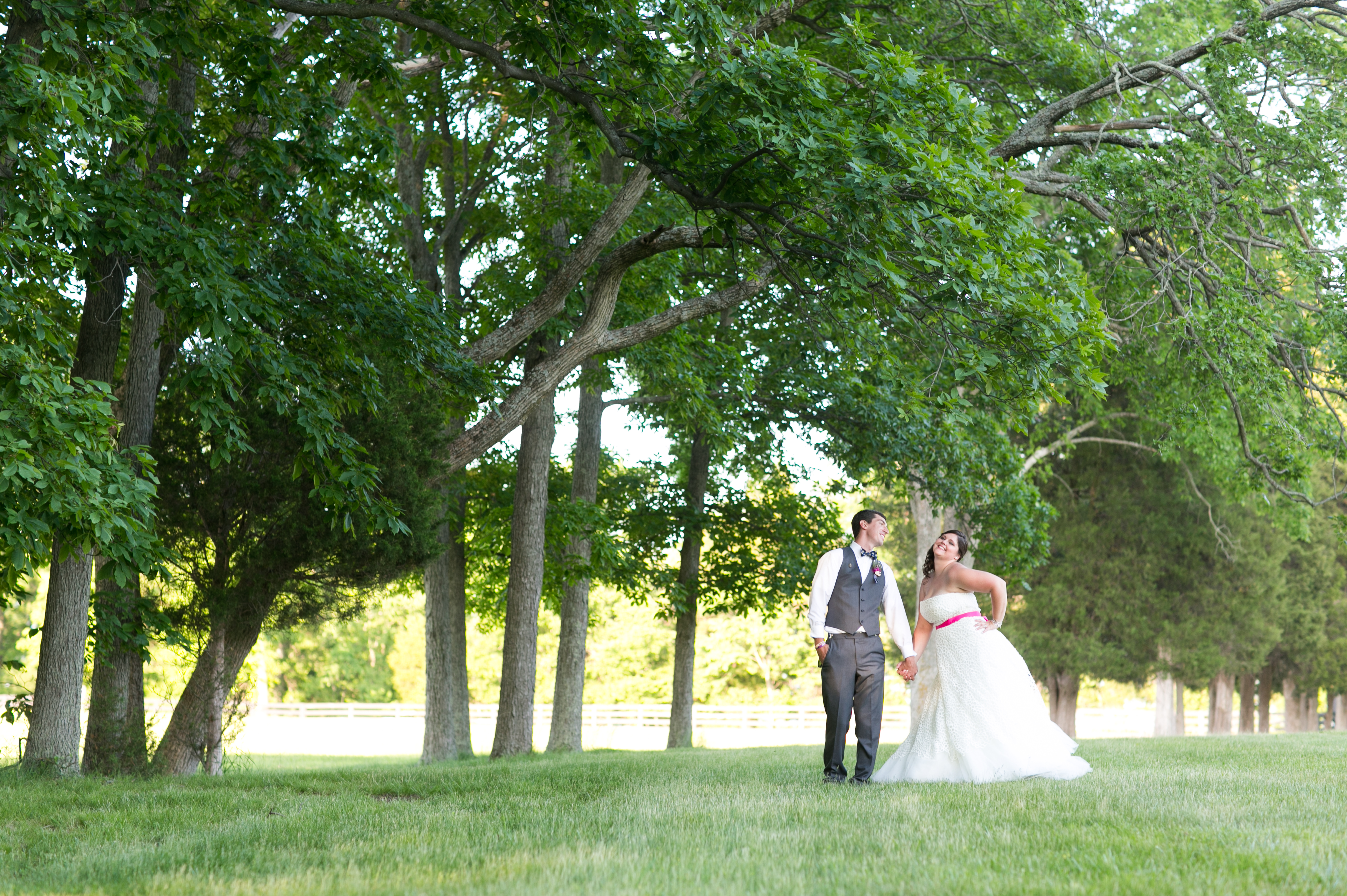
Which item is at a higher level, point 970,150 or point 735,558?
point 970,150

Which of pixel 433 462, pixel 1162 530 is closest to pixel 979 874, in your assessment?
pixel 433 462

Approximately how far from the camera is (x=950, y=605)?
8750 millimetres

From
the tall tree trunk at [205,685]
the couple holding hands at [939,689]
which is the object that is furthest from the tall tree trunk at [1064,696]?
the tall tree trunk at [205,685]

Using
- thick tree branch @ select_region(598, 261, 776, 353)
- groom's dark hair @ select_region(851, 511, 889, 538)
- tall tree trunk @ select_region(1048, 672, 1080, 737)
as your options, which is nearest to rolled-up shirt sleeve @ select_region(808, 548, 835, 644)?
groom's dark hair @ select_region(851, 511, 889, 538)

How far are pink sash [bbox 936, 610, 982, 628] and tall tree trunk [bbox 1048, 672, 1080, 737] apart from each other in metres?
22.5

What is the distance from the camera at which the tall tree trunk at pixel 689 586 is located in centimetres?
2191

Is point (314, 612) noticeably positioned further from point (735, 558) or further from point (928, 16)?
point (735, 558)

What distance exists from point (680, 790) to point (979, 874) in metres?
3.85

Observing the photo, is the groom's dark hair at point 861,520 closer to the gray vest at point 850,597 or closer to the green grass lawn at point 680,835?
the gray vest at point 850,597

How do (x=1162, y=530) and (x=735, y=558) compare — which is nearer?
(x=735, y=558)

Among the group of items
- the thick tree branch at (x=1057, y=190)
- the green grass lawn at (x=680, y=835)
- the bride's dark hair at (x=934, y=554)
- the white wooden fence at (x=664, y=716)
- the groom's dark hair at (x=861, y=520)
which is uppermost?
the thick tree branch at (x=1057, y=190)

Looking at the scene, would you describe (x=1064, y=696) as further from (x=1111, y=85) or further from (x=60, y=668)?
(x=60, y=668)

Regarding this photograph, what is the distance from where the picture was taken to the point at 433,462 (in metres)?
11.1

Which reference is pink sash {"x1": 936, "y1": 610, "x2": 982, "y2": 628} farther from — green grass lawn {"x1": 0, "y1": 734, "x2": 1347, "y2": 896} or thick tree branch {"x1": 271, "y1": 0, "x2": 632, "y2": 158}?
thick tree branch {"x1": 271, "y1": 0, "x2": 632, "y2": 158}
